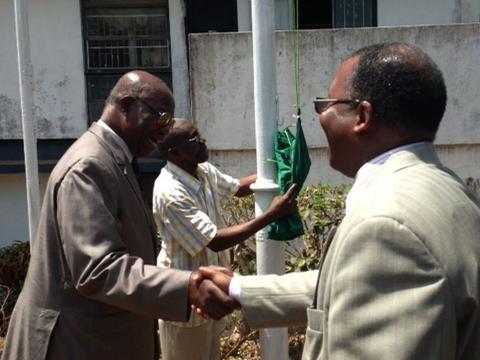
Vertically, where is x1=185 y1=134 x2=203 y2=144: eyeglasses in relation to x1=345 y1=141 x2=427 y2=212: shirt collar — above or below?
below

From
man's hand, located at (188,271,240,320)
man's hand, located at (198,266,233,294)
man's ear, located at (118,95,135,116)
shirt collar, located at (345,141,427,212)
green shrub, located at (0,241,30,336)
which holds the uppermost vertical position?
man's ear, located at (118,95,135,116)

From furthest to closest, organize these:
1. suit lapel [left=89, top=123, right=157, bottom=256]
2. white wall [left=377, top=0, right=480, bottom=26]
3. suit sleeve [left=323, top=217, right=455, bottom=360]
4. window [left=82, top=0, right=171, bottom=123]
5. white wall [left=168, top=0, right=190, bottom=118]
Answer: window [left=82, top=0, right=171, bottom=123] → white wall [left=168, top=0, right=190, bottom=118] → white wall [left=377, top=0, right=480, bottom=26] → suit lapel [left=89, top=123, right=157, bottom=256] → suit sleeve [left=323, top=217, right=455, bottom=360]

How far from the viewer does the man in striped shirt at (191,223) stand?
343 cm

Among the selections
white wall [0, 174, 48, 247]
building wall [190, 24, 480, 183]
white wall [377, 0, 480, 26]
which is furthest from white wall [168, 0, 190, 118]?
white wall [377, 0, 480, 26]

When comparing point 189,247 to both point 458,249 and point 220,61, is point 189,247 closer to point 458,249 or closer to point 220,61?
point 458,249

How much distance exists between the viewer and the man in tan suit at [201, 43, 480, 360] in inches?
58.2

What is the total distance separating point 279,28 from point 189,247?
6363 mm

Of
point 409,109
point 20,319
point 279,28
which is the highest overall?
point 279,28

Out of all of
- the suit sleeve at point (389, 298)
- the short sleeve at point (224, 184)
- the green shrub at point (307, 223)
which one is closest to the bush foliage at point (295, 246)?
the green shrub at point (307, 223)

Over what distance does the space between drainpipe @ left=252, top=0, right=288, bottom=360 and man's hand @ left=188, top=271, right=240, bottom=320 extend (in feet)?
3.28

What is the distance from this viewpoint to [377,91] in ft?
5.69

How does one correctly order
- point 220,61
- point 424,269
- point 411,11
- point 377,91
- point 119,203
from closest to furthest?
point 424,269
point 377,91
point 119,203
point 220,61
point 411,11

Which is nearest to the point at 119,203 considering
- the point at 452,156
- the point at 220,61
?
the point at 220,61

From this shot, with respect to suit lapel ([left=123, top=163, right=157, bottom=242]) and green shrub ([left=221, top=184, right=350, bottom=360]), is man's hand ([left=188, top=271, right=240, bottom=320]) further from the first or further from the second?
green shrub ([left=221, top=184, right=350, bottom=360])
